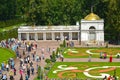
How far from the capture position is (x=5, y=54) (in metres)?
77.6

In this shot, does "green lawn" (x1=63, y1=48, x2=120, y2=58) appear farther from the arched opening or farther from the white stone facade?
the arched opening

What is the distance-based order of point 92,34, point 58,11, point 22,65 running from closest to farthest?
point 22,65, point 92,34, point 58,11

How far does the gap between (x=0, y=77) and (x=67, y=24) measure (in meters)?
56.2

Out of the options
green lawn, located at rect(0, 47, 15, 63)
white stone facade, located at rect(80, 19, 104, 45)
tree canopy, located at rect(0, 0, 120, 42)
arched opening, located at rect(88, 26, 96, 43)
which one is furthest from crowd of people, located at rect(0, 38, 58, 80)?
tree canopy, located at rect(0, 0, 120, 42)

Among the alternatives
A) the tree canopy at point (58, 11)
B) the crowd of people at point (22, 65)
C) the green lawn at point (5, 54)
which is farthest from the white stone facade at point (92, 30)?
the green lawn at point (5, 54)

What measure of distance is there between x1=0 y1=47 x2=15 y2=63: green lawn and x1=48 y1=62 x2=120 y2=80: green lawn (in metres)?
11.4

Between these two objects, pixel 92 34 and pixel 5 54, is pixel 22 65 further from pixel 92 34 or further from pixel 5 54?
pixel 92 34

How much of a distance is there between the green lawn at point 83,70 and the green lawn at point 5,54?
11394 mm

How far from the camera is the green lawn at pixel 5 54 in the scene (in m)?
73.3

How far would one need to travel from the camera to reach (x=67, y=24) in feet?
358

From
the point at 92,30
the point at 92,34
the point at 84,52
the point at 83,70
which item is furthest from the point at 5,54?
the point at 92,34

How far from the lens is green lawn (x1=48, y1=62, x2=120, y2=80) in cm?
5819

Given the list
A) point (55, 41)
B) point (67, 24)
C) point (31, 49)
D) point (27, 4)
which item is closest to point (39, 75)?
point (31, 49)

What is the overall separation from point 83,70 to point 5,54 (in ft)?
71.6
